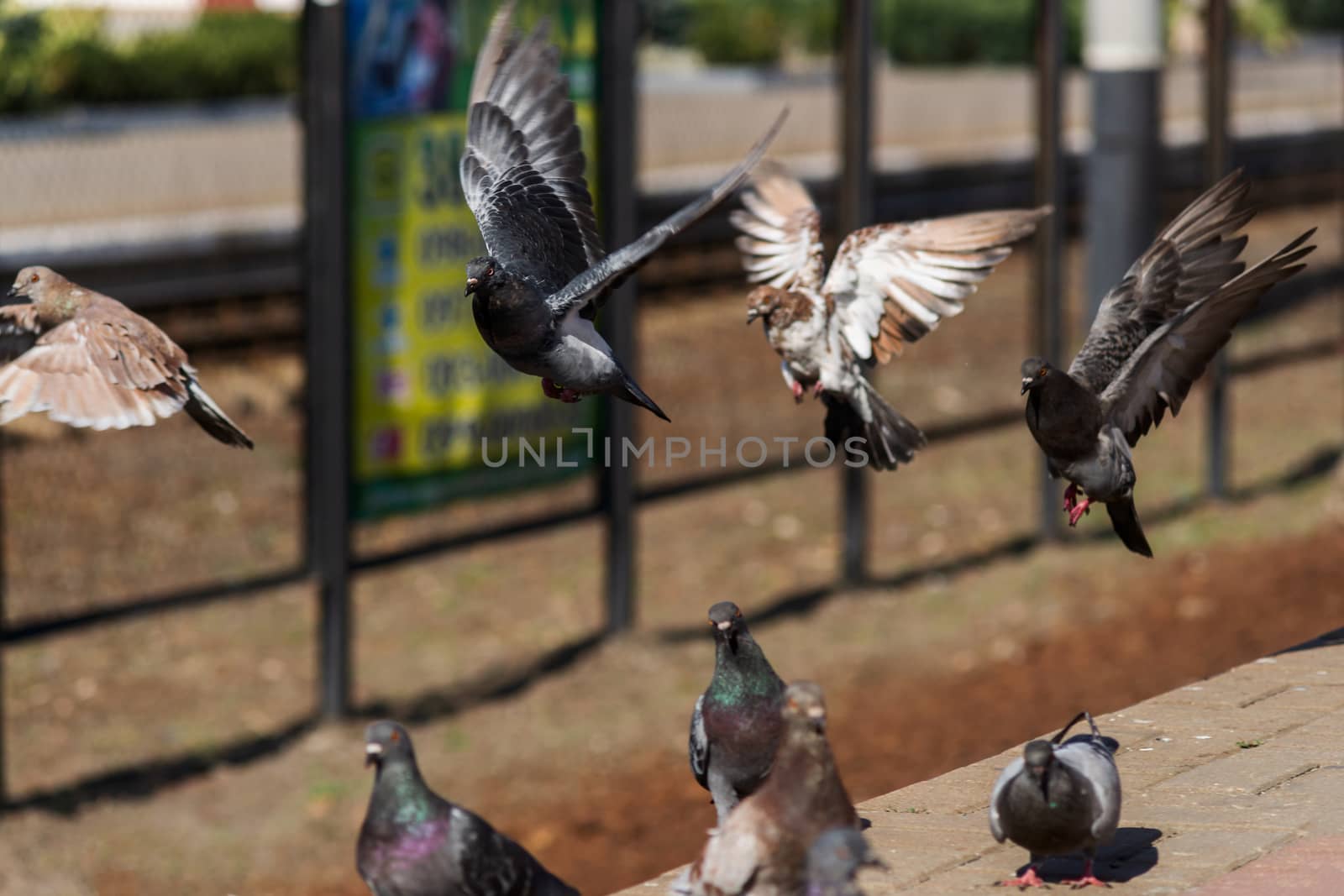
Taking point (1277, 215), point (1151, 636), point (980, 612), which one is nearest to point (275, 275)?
point (980, 612)

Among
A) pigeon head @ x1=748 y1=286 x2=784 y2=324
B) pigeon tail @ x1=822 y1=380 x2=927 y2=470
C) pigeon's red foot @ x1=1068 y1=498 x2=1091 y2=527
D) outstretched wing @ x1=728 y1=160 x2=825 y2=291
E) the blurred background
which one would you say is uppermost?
outstretched wing @ x1=728 y1=160 x2=825 y2=291

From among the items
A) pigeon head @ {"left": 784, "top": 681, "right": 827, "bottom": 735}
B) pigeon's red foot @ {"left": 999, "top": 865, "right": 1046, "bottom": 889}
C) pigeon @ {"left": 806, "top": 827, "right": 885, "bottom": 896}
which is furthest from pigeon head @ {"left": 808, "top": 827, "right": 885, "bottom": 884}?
pigeon's red foot @ {"left": 999, "top": 865, "right": 1046, "bottom": 889}

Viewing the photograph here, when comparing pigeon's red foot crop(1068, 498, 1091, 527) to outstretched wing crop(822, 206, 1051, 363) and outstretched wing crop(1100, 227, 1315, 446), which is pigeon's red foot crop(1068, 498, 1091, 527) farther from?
outstretched wing crop(822, 206, 1051, 363)

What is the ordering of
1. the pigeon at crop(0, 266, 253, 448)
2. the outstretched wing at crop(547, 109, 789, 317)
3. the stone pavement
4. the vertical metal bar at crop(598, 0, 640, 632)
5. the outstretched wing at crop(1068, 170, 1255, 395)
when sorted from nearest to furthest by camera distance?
the outstretched wing at crop(547, 109, 789, 317) < the pigeon at crop(0, 266, 253, 448) < the stone pavement < the outstretched wing at crop(1068, 170, 1255, 395) < the vertical metal bar at crop(598, 0, 640, 632)

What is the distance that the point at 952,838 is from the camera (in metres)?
4.95

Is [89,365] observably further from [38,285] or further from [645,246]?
[645,246]

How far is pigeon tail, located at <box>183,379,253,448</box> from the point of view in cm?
396

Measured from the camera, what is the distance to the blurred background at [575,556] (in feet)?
27.9

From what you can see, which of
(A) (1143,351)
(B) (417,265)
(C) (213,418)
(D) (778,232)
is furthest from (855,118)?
(C) (213,418)

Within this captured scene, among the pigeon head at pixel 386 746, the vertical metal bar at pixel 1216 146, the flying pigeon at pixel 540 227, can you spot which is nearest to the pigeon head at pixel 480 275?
the flying pigeon at pixel 540 227

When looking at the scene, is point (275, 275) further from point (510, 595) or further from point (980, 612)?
point (980, 612)

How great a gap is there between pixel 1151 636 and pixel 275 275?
789cm

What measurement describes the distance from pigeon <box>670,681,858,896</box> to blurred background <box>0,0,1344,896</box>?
3.78 metres

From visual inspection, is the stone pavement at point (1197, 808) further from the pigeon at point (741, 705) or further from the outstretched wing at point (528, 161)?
the outstretched wing at point (528, 161)
